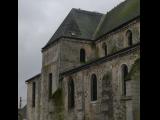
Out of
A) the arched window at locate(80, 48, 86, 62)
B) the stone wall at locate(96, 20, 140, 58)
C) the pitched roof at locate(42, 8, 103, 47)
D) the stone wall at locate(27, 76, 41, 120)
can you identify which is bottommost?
the stone wall at locate(27, 76, 41, 120)

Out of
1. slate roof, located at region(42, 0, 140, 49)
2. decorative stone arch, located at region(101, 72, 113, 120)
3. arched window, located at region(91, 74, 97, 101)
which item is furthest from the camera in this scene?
slate roof, located at region(42, 0, 140, 49)

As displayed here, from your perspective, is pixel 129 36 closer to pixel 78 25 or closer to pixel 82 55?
pixel 82 55

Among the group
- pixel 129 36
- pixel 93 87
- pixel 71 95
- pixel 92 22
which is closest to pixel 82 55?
pixel 92 22

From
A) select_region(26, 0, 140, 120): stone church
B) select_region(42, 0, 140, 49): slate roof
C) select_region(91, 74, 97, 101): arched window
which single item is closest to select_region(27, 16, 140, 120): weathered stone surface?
select_region(26, 0, 140, 120): stone church

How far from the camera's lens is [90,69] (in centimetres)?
3228

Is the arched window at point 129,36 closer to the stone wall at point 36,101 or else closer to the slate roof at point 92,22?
the slate roof at point 92,22

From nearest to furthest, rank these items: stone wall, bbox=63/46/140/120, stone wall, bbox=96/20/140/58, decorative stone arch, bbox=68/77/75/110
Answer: stone wall, bbox=63/46/140/120 < stone wall, bbox=96/20/140/58 < decorative stone arch, bbox=68/77/75/110

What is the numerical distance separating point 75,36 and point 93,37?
1783 mm

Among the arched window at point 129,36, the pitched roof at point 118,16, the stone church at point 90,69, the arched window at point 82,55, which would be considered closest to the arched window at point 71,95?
the stone church at point 90,69

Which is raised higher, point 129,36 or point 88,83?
point 129,36

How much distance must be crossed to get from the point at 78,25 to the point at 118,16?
440 centimetres

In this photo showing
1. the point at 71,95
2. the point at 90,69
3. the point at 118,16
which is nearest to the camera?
the point at 90,69

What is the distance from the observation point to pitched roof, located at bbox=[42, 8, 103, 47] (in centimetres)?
3800

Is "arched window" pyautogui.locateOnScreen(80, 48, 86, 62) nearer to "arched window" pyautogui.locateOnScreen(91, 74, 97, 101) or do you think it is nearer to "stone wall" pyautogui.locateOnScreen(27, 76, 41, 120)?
"arched window" pyautogui.locateOnScreen(91, 74, 97, 101)
